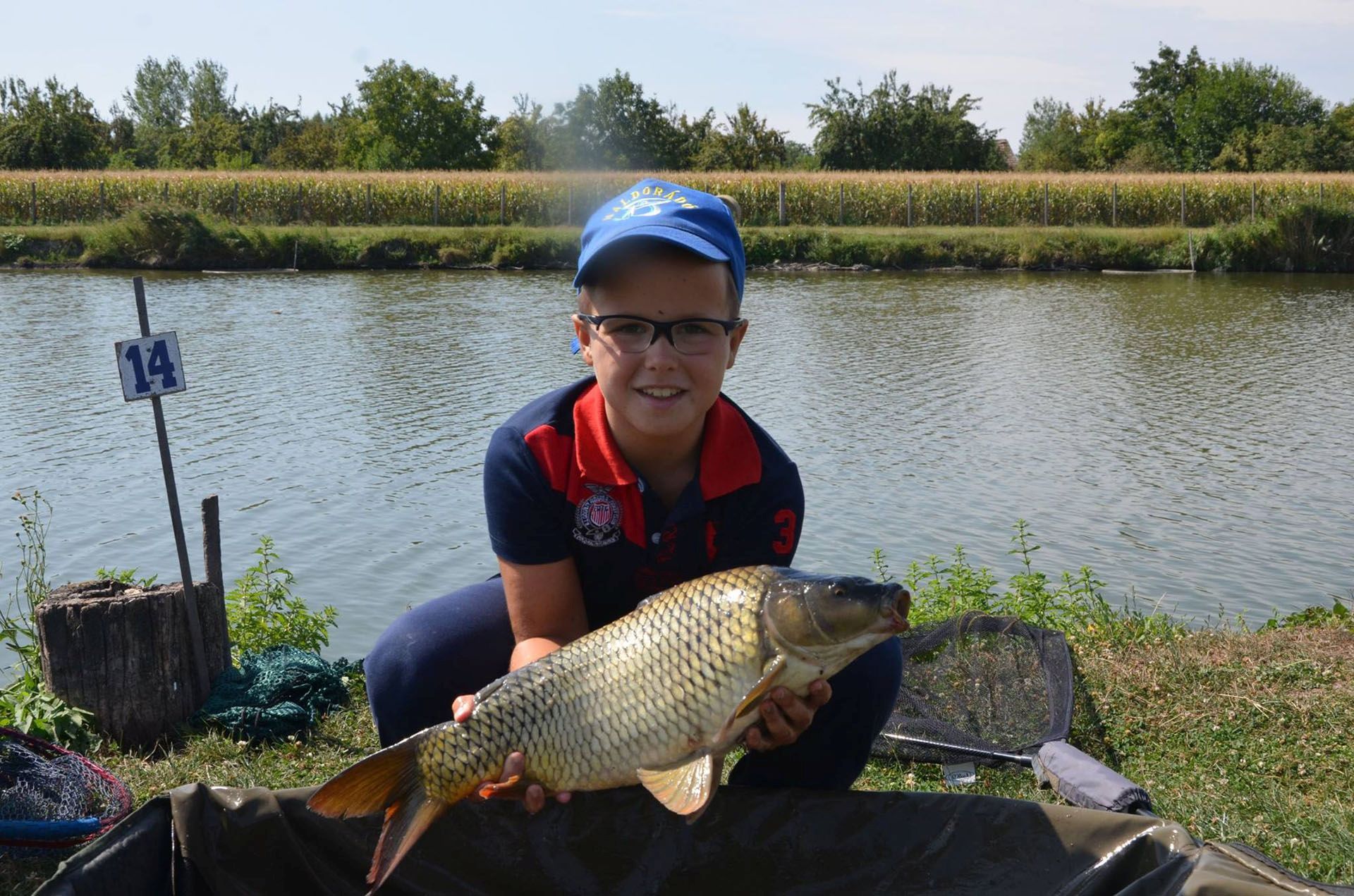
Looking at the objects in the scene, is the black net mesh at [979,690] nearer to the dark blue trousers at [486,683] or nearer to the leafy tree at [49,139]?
the dark blue trousers at [486,683]

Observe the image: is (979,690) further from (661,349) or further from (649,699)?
(649,699)

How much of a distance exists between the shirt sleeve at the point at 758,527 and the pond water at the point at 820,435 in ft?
9.42

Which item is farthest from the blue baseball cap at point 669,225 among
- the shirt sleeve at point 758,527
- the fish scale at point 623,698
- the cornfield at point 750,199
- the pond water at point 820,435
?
the cornfield at point 750,199

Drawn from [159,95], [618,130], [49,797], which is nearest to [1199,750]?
[49,797]

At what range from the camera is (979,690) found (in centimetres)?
335

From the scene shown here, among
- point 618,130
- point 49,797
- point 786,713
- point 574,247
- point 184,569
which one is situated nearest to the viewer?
point 786,713

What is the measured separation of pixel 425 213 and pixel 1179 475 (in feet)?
81.2

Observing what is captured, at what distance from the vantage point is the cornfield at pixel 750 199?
98.4 feet

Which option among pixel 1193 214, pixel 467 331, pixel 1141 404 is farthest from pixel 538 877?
pixel 1193 214

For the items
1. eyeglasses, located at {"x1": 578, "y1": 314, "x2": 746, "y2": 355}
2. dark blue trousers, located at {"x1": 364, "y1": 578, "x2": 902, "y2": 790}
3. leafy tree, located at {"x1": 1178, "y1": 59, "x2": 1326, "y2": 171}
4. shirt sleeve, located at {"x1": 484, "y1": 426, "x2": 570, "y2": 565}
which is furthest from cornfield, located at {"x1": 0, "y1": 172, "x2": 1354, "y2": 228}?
eyeglasses, located at {"x1": 578, "y1": 314, "x2": 746, "y2": 355}

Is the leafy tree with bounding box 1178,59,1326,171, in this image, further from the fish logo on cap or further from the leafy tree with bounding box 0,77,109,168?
the fish logo on cap

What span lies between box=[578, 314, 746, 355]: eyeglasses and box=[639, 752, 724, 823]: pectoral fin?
0.68 m

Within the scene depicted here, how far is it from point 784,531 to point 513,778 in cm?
68

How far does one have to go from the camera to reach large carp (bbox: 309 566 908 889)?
1719 millimetres
